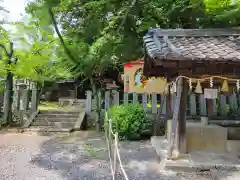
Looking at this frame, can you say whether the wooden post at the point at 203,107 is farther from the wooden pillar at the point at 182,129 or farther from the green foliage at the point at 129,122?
the wooden pillar at the point at 182,129

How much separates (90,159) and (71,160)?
0.55m

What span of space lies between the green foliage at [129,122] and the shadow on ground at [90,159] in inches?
20.1

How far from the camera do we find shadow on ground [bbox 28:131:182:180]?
629 centimetres

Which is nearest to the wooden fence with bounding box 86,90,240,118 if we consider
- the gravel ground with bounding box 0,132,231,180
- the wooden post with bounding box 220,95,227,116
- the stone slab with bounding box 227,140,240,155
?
the wooden post with bounding box 220,95,227,116

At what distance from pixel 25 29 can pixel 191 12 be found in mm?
8919

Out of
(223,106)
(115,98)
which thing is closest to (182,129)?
(223,106)

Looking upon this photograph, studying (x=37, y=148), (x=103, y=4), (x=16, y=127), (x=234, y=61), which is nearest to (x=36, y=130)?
(x=16, y=127)

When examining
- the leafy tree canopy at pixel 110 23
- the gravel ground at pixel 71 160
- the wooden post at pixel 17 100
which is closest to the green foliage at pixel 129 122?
the gravel ground at pixel 71 160

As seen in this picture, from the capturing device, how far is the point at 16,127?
12938 mm

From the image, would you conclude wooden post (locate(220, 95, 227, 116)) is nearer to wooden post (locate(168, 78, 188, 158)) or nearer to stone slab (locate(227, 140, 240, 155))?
stone slab (locate(227, 140, 240, 155))

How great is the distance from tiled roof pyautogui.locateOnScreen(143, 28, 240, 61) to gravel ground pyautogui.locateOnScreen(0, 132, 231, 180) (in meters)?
2.90

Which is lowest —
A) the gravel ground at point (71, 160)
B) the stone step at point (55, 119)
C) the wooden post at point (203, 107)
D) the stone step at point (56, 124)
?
the gravel ground at point (71, 160)

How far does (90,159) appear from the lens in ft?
25.0

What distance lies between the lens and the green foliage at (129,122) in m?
10.2
